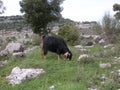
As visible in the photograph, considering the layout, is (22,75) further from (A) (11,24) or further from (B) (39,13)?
(A) (11,24)

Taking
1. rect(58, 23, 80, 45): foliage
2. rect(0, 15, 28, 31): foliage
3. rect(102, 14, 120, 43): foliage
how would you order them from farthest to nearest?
1. rect(0, 15, 28, 31): foliage
2. rect(58, 23, 80, 45): foliage
3. rect(102, 14, 120, 43): foliage

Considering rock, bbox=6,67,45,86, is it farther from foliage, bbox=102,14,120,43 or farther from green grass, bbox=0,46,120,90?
foliage, bbox=102,14,120,43

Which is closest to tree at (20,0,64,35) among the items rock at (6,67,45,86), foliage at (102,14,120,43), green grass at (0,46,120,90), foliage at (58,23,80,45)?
foliage at (58,23,80,45)

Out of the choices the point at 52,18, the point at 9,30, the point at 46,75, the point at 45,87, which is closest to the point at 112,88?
the point at 45,87

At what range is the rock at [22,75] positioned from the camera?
1303 cm

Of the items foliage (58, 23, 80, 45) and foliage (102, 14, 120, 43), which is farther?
foliage (58, 23, 80, 45)

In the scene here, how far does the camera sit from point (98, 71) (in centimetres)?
1379

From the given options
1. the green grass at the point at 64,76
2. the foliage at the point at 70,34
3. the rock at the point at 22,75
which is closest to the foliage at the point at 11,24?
the foliage at the point at 70,34

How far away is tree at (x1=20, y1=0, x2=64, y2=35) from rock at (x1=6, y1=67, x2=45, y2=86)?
68.0ft

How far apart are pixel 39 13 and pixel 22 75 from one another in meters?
21.9

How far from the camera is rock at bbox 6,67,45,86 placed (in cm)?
1303

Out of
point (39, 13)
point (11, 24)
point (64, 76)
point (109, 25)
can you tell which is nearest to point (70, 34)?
point (109, 25)

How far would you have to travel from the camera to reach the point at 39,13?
1368 inches

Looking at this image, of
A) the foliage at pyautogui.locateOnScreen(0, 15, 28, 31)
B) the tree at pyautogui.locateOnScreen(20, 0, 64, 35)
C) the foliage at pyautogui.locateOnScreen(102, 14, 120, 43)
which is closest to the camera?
the foliage at pyautogui.locateOnScreen(102, 14, 120, 43)
